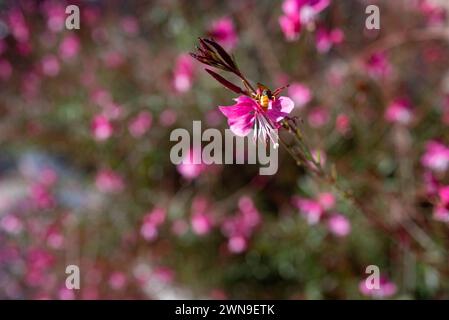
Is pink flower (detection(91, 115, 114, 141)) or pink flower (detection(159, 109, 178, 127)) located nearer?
pink flower (detection(91, 115, 114, 141))

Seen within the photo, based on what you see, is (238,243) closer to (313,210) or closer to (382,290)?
(313,210)

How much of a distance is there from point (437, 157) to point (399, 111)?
19cm

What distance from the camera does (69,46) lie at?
245 centimetres

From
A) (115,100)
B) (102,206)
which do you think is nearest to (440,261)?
(102,206)

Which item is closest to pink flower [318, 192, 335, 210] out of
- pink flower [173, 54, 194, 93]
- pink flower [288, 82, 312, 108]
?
pink flower [288, 82, 312, 108]

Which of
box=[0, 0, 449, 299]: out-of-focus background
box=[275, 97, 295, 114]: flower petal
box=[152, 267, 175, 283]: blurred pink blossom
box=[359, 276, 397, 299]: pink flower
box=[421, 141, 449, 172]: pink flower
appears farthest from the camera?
box=[152, 267, 175, 283]: blurred pink blossom

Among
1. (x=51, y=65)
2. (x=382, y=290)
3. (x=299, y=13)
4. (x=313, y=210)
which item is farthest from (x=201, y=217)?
(x=51, y=65)

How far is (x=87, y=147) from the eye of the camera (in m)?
2.26

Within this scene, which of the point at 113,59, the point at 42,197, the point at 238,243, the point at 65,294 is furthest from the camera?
the point at 113,59

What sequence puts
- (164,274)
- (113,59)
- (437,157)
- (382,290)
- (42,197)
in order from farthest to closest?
(113,59) → (42,197) → (164,274) → (437,157) → (382,290)

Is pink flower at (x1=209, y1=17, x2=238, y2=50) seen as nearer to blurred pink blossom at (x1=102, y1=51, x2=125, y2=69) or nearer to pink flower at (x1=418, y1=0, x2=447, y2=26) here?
pink flower at (x1=418, y1=0, x2=447, y2=26)

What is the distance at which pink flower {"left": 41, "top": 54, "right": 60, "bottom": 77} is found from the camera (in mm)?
2562

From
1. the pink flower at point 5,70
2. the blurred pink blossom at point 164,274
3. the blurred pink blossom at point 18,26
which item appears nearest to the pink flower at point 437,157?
the blurred pink blossom at point 164,274

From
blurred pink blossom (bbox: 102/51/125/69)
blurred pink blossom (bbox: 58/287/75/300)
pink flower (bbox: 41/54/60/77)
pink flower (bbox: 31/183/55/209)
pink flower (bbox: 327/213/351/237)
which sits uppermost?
pink flower (bbox: 41/54/60/77)
